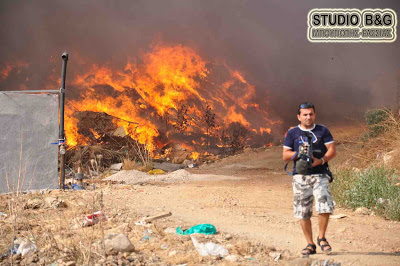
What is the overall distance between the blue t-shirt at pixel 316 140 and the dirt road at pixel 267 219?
92cm

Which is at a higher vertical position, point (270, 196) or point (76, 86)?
point (76, 86)

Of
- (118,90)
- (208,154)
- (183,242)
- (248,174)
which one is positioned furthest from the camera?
(118,90)

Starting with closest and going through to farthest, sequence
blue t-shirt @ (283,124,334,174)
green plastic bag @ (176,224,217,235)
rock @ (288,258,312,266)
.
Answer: rock @ (288,258,312,266)
blue t-shirt @ (283,124,334,174)
green plastic bag @ (176,224,217,235)

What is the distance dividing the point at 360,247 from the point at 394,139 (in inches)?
242

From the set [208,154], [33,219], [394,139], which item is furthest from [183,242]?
[208,154]

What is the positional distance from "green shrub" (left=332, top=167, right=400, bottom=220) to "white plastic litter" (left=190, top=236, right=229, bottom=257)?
3410mm

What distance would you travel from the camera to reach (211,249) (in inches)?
181

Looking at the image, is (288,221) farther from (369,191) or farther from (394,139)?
(394,139)

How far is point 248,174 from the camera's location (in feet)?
50.7

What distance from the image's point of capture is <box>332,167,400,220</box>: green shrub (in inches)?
273

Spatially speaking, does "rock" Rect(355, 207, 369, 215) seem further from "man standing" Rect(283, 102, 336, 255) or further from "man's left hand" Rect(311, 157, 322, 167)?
"man's left hand" Rect(311, 157, 322, 167)

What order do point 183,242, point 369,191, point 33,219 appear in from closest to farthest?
1. point 183,242
2. point 33,219
3. point 369,191

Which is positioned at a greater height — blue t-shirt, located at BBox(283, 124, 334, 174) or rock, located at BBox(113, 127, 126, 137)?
rock, located at BBox(113, 127, 126, 137)

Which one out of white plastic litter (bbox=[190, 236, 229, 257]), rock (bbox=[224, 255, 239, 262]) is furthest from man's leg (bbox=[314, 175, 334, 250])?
white plastic litter (bbox=[190, 236, 229, 257])
